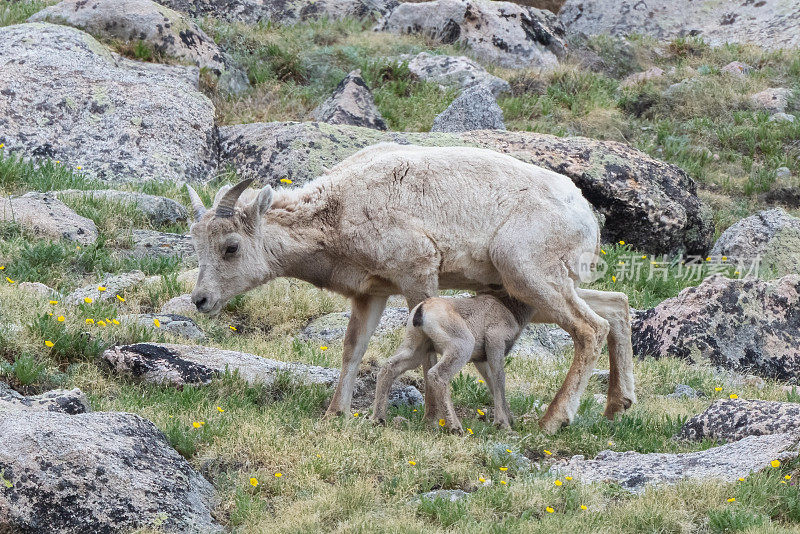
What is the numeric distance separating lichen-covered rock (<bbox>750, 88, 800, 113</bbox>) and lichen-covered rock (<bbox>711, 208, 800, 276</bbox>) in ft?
22.7

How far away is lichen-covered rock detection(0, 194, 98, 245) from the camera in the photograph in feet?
38.5

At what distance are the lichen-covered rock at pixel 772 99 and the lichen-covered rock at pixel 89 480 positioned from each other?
1761 cm

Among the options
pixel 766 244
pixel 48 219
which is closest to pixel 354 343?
pixel 48 219

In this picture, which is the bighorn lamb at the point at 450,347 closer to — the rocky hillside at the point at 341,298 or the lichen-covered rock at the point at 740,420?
the rocky hillside at the point at 341,298

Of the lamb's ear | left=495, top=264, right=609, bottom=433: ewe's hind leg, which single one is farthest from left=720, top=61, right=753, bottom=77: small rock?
the lamb's ear

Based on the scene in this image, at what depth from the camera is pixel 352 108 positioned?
17.4 m

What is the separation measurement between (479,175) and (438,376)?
6.23 feet

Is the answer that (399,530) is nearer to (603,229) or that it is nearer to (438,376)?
(438,376)

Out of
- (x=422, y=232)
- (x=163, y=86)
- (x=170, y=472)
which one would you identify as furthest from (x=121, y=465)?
(x=163, y=86)

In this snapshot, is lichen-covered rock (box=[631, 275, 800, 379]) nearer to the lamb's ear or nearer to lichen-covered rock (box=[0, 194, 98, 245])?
the lamb's ear

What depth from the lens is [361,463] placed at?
22.9ft

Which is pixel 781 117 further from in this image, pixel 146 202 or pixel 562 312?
pixel 562 312

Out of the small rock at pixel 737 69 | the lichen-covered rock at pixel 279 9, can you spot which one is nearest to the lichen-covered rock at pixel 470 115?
the lichen-covered rock at pixel 279 9

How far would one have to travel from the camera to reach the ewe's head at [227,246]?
27.8ft
